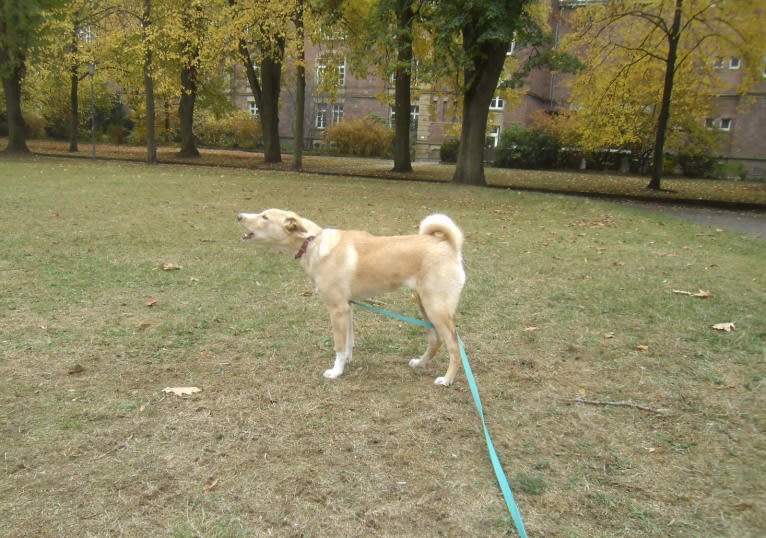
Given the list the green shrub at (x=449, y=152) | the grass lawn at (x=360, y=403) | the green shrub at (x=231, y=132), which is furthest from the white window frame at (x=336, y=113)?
the grass lawn at (x=360, y=403)

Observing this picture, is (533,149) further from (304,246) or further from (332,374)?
(332,374)

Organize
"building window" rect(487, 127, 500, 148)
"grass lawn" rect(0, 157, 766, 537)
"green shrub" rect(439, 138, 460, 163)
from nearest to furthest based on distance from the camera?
"grass lawn" rect(0, 157, 766, 537), "green shrub" rect(439, 138, 460, 163), "building window" rect(487, 127, 500, 148)

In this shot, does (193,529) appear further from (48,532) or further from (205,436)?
(205,436)

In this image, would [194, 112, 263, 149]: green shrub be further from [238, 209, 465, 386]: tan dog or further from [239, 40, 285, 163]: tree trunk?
[238, 209, 465, 386]: tan dog

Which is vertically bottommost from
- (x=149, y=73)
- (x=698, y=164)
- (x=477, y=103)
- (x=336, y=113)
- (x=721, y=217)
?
(x=721, y=217)

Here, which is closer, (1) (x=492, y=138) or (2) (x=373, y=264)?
(2) (x=373, y=264)

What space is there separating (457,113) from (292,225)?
35441mm

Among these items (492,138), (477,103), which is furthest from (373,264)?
(492,138)

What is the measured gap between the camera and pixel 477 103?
20281 mm

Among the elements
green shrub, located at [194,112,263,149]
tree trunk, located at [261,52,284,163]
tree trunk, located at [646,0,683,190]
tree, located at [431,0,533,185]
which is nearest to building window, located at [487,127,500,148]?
green shrub, located at [194,112,263,149]

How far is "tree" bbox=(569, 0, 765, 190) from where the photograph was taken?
782 inches

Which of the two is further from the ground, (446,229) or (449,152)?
(449,152)

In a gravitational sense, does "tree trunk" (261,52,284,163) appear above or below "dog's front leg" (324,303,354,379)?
above

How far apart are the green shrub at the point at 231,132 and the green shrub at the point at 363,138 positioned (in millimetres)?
7181
